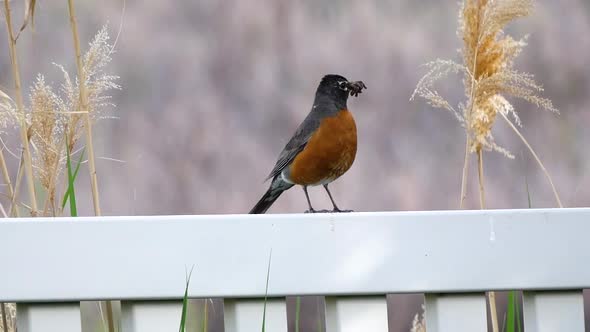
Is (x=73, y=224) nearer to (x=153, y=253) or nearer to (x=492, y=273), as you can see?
(x=153, y=253)

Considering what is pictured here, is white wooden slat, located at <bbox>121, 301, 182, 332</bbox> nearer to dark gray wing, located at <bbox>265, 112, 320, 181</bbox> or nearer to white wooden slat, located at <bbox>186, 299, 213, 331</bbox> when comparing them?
white wooden slat, located at <bbox>186, 299, 213, 331</bbox>

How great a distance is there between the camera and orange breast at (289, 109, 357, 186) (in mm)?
2037

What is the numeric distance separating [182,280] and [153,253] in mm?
44

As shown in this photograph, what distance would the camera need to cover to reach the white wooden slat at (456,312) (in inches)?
41.2

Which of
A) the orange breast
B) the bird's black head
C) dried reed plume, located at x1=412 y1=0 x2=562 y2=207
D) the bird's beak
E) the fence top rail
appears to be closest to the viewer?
the fence top rail

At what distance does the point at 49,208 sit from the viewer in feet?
4.55

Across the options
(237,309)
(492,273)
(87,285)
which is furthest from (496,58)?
(87,285)

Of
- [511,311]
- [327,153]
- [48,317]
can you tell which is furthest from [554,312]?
[327,153]

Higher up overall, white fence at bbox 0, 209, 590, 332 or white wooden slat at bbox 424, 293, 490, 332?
white fence at bbox 0, 209, 590, 332

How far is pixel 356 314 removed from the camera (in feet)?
3.46

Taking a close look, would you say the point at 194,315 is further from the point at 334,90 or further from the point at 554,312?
the point at 334,90

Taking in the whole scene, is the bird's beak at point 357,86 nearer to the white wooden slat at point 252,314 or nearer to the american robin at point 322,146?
the american robin at point 322,146

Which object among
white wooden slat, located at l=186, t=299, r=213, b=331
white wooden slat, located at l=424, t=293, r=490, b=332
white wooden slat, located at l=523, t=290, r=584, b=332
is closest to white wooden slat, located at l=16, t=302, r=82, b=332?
white wooden slat, located at l=186, t=299, r=213, b=331

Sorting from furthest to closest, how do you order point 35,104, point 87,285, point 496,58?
point 496,58 → point 35,104 → point 87,285
